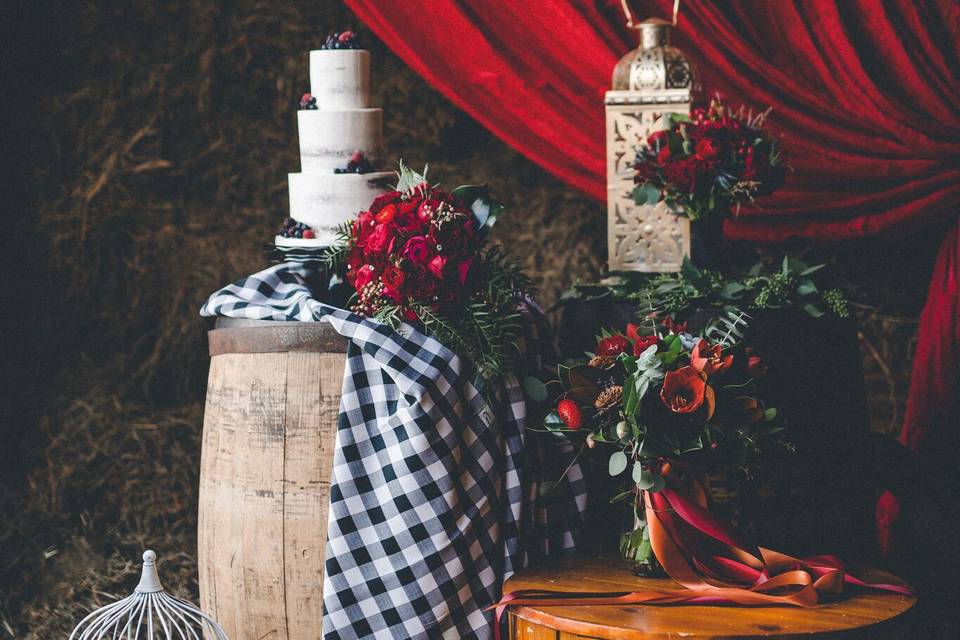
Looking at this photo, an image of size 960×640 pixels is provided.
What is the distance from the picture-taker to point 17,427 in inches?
113

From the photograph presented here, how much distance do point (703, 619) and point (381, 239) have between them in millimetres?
687

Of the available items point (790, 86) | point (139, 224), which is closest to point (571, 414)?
point (790, 86)

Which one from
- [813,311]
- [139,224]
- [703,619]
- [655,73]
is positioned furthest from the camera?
[139,224]

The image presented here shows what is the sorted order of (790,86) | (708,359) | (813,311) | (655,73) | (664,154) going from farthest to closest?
(790,86)
(655,73)
(664,154)
(813,311)
(708,359)

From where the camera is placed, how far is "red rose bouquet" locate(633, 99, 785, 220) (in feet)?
6.70

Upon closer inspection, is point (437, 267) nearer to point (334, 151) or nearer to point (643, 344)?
point (643, 344)

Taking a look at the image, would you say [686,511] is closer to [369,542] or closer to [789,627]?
[789,627]

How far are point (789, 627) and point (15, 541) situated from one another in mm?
2088

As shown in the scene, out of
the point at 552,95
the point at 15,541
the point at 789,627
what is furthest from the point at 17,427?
the point at 789,627

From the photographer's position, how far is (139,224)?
2.91 metres

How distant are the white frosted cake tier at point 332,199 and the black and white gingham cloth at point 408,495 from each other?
0.27 metres

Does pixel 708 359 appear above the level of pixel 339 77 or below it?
below

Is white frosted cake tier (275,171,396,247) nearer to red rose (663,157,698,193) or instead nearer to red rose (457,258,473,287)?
red rose (457,258,473,287)

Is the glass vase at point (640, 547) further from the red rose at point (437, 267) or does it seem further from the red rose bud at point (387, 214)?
the red rose bud at point (387, 214)
